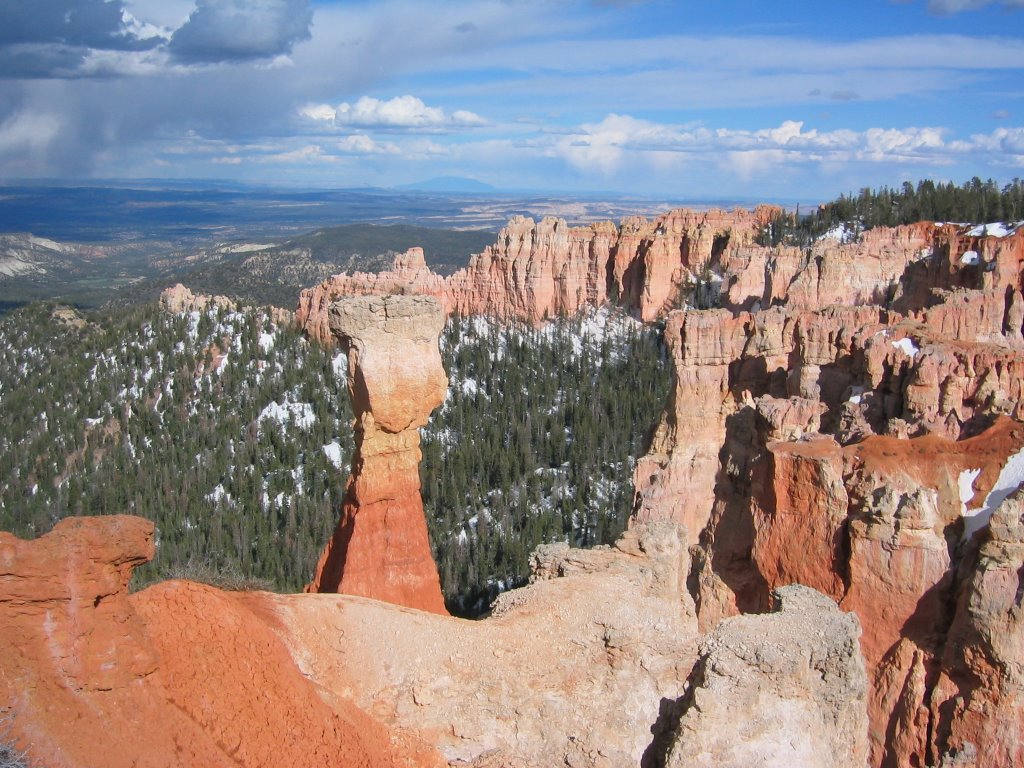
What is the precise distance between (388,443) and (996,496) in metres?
9.25

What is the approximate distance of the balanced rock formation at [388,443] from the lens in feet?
46.3

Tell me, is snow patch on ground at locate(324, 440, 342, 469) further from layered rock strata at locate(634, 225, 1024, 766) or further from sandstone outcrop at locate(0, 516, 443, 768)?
sandstone outcrop at locate(0, 516, 443, 768)

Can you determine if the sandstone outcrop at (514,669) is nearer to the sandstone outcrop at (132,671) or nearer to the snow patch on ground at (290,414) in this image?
the sandstone outcrop at (132,671)

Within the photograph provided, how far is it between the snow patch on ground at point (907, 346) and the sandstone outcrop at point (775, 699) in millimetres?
9880

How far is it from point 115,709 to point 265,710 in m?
1.37

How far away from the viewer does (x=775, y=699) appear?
9.15 meters

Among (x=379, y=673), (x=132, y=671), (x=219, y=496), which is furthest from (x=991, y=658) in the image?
(x=219, y=496)

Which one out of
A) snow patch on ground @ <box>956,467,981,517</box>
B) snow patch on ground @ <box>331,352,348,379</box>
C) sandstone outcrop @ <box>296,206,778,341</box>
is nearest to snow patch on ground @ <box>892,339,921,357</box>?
snow patch on ground @ <box>956,467,981,517</box>

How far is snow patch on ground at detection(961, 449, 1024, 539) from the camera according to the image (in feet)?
41.4

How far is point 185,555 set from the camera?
134 ft

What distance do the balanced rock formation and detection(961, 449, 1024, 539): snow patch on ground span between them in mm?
8254

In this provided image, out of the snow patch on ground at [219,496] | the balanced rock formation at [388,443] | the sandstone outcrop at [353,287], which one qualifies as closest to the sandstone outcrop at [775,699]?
the balanced rock formation at [388,443]

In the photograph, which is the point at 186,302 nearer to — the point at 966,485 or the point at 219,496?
the point at 219,496

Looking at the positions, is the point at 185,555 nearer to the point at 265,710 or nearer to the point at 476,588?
the point at 476,588
